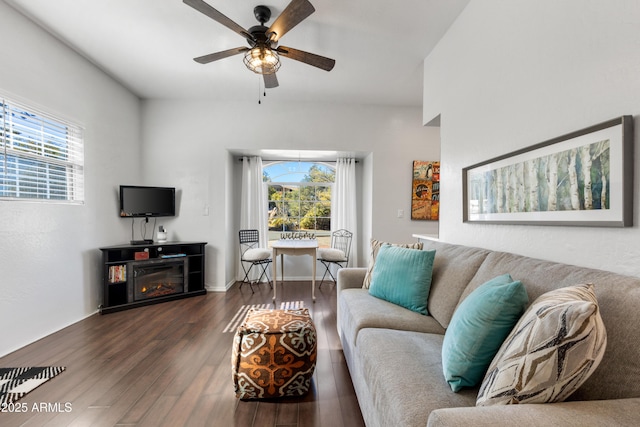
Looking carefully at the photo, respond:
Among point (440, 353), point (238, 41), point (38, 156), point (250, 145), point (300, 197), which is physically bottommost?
point (440, 353)

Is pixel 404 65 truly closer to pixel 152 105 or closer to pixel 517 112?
pixel 517 112

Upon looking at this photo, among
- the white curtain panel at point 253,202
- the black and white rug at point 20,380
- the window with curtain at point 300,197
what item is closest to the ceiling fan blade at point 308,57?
the white curtain panel at point 253,202

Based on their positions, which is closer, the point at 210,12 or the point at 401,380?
the point at 401,380

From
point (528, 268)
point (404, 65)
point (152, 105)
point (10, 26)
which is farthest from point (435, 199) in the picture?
point (10, 26)

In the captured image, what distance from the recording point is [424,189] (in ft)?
14.2

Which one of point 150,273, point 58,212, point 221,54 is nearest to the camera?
point 221,54

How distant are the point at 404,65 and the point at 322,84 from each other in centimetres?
102

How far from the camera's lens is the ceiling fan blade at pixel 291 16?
73.9 inches

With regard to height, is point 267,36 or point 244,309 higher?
point 267,36

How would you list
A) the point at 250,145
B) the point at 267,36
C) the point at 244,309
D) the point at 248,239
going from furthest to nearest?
the point at 248,239, the point at 250,145, the point at 244,309, the point at 267,36

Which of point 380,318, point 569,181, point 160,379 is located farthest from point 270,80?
point 160,379

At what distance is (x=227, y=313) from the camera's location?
325 centimetres

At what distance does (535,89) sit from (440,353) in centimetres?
150

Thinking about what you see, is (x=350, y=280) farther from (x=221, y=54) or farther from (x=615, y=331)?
(x=221, y=54)
